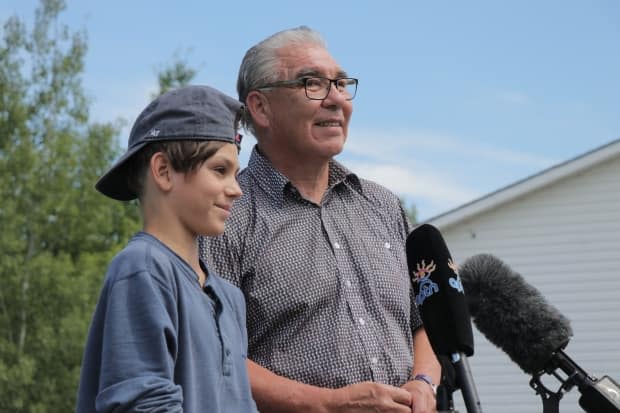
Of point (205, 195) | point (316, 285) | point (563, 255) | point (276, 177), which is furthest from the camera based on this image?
point (563, 255)

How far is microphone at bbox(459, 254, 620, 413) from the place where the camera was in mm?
3100

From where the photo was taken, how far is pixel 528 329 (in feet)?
11.4

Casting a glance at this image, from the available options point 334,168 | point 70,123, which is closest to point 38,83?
point 70,123

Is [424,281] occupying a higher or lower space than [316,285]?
higher

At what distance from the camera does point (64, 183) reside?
30812 millimetres

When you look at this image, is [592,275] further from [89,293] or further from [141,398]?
→ [141,398]

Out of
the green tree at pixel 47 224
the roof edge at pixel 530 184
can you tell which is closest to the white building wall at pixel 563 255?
the roof edge at pixel 530 184

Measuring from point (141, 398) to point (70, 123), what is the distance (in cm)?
3099

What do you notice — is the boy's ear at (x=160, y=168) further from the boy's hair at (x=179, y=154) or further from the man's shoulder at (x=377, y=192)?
the man's shoulder at (x=377, y=192)

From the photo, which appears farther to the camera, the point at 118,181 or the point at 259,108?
the point at 259,108

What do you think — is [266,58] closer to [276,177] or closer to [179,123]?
[276,177]

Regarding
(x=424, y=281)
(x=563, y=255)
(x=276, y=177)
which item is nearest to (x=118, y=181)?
(x=424, y=281)

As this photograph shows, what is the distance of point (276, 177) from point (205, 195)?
4.51 feet

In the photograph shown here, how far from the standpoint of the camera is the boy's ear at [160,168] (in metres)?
3.00
